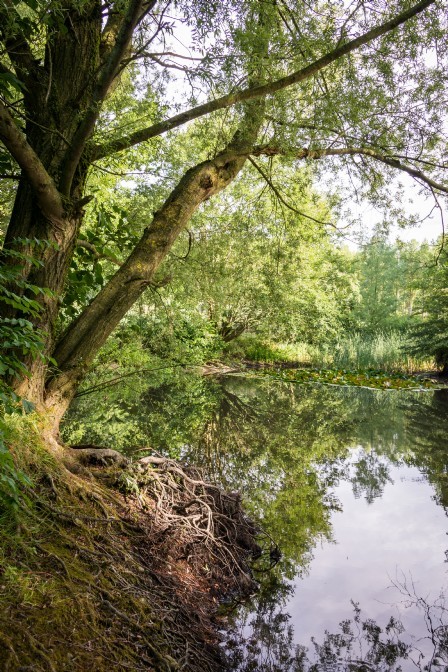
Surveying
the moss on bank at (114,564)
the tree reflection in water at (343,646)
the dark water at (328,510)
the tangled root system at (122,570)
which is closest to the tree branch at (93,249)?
the moss on bank at (114,564)

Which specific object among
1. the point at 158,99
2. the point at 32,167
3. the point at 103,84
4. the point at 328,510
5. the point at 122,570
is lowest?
the point at 122,570

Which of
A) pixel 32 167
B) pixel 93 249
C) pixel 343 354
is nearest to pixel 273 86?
pixel 32 167

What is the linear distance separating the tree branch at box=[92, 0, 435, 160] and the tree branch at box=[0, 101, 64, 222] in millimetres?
656

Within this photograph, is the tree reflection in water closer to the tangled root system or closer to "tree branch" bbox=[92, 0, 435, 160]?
the tangled root system

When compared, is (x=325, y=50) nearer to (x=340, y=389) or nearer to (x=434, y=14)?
(x=434, y=14)

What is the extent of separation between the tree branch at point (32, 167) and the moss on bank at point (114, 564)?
1461mm

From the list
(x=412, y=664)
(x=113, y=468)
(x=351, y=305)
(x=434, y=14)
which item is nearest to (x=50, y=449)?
(x=113, y=468)

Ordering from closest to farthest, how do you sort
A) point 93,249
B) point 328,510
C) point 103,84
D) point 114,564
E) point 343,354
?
1. point 114,564
2. point 103,84
3. point 93,249
4. point 328,510
5. point 343,354

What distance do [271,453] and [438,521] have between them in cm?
251

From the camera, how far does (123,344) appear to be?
571 centimetres

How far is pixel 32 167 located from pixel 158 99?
2.44m

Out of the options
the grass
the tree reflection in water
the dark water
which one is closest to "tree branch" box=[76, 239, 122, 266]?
the dark water

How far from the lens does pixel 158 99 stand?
4.98m

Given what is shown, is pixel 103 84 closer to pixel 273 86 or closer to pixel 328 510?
pixel 273 86
